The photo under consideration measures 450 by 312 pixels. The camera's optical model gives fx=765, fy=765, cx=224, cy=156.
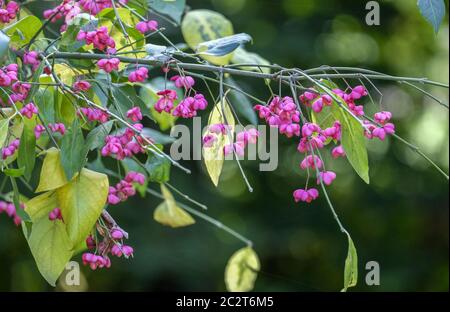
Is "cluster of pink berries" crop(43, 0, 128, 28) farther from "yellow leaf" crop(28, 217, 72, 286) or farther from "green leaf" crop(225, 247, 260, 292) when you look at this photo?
"green leaf" crop(225, 247, 260, 292)

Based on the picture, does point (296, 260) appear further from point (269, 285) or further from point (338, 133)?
point (338, 133)

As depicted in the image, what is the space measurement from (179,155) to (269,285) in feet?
9.08

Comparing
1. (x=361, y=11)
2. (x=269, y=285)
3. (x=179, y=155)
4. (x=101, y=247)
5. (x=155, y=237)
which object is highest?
(x=361, y=11)

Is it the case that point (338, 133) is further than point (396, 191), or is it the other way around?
point (396, 191)

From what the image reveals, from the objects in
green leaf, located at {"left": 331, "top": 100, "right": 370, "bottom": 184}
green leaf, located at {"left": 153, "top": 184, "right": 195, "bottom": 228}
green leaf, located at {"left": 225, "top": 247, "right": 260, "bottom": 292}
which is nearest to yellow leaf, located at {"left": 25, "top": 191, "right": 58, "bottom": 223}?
green leaf, located at {"left": 331, "top": 100, "right": 370, "bottom": 184}

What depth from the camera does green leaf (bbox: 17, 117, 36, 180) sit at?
2.90 ft

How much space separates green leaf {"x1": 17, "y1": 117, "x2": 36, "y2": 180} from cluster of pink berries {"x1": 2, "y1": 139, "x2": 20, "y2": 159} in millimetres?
13

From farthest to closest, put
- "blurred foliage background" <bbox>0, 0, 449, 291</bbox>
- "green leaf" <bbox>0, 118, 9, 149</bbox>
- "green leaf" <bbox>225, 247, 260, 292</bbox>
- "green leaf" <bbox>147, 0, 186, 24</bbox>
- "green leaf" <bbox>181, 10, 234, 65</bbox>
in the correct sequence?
"blurred foliage background" <bbox>0, 0, 449, 291</bbox>, "green leaf" <bbox>225, 247, 260, 292</bbox>, "green leaf" <bbox>181, 10, 234, 65</bbox>, "green leaf" <bbox>147, 0, 186, 24</bbox>, "green leaf" <bbox>0, 118, 9, 149</bbox>

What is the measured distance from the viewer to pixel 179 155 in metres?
1.01

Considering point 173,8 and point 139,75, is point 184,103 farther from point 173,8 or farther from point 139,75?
point 173,8

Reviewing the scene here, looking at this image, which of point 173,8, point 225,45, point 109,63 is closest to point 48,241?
point 109,63

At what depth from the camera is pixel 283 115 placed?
86 centimetres
